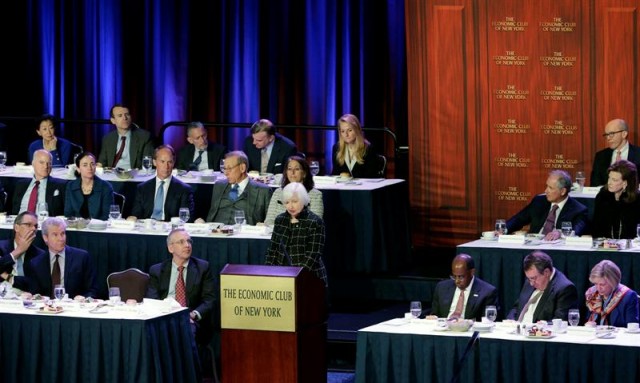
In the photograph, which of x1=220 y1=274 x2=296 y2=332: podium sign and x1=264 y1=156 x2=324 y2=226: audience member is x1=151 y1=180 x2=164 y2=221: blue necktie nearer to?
x1=264 y1=156 x2=324 y2=226: audience member

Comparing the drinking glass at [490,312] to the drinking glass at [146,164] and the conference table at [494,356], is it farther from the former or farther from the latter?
the drinking glass at [146,164]

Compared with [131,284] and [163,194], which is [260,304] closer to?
[131,284]

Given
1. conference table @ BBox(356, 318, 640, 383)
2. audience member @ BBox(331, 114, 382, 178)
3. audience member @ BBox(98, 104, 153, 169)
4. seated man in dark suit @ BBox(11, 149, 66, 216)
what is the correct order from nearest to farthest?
conference table @ BBox(356, 318, 640, 383), seated man in dark suit @ BBox(11, 149, 66, 216), audience member @ BBox(331, 114, 382, 178), audience member @ BBox(98, 104, 153, 169)

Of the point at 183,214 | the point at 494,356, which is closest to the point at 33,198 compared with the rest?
the point at 183,214

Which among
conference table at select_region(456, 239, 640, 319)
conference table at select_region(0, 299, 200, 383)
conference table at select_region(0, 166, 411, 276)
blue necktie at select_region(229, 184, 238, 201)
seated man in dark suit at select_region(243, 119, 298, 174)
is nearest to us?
conference table at select_region(0, 299, 200, 383)

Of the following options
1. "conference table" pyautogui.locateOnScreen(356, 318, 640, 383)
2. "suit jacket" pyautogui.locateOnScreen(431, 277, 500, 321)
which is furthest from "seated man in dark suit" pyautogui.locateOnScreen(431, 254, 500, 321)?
"conference table" pyautogui.locateOnScreen(356, 318, 640, 383)

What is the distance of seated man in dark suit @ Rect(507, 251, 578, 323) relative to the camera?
9.38 m

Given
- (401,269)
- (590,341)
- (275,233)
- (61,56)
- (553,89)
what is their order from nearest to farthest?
1. (590,341)
2. (275,233)
3. (401,269)
4. (553,89)
5. (61,56)

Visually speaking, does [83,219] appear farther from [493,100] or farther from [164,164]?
[493,100]

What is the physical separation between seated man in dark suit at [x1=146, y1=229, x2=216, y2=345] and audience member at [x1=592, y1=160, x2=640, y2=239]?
9.81 ft

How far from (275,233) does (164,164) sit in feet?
6.79

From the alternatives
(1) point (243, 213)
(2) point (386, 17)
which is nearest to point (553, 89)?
(2) point (386, 17)

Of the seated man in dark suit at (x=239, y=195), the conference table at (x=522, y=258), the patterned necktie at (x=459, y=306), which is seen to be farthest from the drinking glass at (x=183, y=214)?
the patterned necktie at (x=459, y=306)

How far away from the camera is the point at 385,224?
12094 mm
